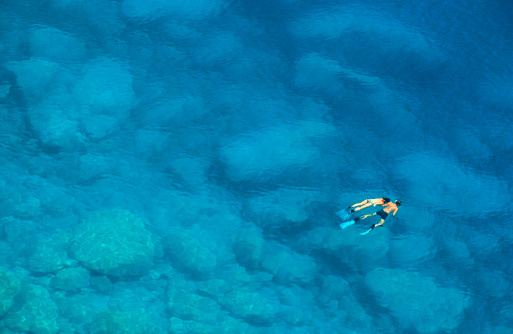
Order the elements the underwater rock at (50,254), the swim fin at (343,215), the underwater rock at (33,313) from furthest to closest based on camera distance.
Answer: the swim fin at (343,215) < the underwater rock at (50,254) < the underwater rock at (33,313)

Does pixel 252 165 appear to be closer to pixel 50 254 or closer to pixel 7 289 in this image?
pixel 50 254

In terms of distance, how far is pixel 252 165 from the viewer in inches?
510

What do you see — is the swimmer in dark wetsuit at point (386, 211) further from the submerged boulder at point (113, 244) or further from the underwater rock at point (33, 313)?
the underwater rock at point (33, 313)

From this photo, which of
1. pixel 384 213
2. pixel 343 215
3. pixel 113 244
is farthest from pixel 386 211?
pixel 113 244

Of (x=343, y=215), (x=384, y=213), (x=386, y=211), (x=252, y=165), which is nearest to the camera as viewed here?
(x=384, y=213)

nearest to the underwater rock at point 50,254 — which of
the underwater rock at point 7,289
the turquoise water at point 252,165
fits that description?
the turquoise water at point 252,165

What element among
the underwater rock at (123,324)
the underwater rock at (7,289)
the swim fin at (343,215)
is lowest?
the underwater rock at (123,324)

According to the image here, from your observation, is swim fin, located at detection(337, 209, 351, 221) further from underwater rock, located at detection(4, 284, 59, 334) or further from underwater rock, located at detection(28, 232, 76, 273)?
underwater rock, located at detection(4, 284, 59, 334)

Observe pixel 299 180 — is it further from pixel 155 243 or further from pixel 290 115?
pixel 155 243

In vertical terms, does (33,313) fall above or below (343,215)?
below

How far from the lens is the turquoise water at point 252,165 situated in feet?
35.6

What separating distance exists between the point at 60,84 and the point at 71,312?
7229 mm

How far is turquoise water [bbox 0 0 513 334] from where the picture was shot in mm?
10836

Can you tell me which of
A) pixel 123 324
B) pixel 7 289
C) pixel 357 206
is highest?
pixel 357 206
